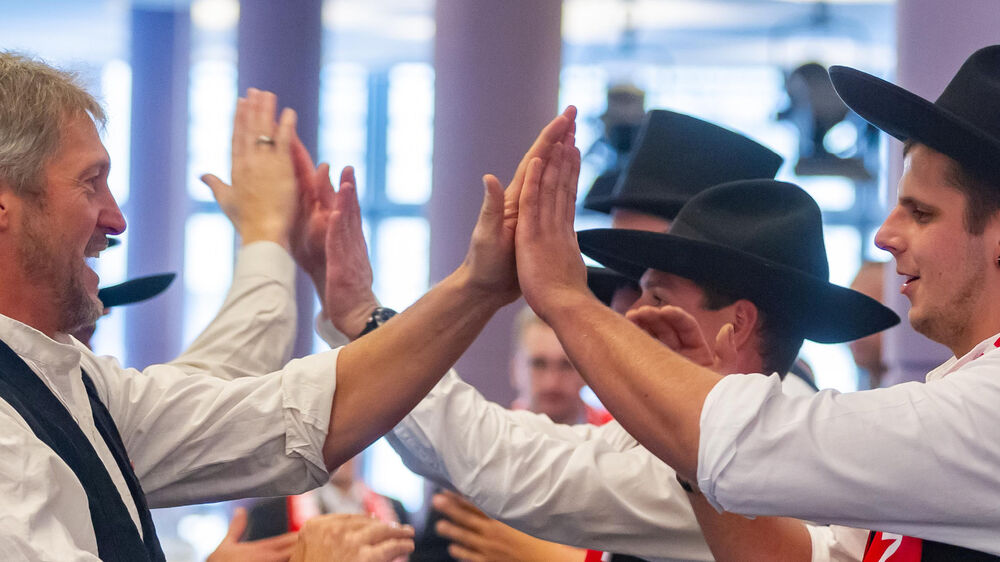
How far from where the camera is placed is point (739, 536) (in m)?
1.90

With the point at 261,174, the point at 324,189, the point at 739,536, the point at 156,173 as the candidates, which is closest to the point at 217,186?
the point at 261,174

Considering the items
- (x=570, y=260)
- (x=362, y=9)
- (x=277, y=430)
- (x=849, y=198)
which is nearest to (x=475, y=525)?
(x=277, y=430)

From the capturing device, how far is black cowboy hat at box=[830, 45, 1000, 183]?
1.62 meters

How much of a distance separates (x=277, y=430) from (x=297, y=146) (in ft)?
2.93

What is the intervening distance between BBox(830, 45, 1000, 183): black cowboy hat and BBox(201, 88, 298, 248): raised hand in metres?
1.30

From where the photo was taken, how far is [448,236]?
5395 mm

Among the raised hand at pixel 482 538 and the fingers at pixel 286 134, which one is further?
the fingers at pixel 286 134

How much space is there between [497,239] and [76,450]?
29.4 inches

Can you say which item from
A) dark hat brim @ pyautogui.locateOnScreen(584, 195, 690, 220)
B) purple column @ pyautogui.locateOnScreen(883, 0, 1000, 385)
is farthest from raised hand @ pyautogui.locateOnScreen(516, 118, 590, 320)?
purple column @ pyautogui.locateOnScreen(883, 0, 1000, 385)

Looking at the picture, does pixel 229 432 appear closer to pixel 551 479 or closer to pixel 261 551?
pixel 261 551

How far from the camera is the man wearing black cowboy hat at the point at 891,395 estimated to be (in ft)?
4.54

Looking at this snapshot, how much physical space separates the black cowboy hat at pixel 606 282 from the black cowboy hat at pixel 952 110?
4.39 feet

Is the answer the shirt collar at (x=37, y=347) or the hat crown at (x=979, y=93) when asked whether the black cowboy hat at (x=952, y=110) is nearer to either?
the hat crown at (x=979, y=93)

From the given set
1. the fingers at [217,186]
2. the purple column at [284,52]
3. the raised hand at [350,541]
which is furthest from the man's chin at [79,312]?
the purple column at [284,52]
